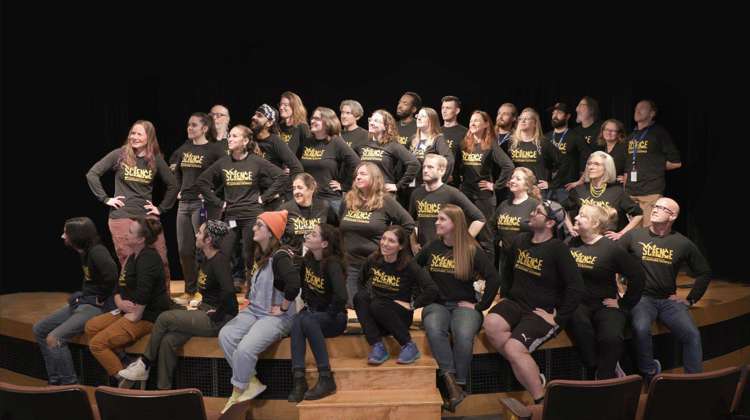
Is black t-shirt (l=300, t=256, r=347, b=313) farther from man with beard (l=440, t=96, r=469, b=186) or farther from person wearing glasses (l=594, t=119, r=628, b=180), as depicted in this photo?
person wearing glasses (l=594, t=119, r=628, b=180)

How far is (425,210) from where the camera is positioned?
6.09 m

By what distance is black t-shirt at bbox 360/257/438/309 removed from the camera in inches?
207

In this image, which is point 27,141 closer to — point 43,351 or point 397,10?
point 43,351

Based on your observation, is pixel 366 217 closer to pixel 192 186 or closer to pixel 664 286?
pixel 192 186

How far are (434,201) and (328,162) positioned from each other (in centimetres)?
102

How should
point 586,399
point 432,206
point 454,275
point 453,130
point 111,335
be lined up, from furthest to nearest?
point 453,130, point 432,206, point 454,275, point 111,335, point 586,399

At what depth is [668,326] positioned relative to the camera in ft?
18.0

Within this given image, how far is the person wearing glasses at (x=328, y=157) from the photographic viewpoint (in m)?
6.63

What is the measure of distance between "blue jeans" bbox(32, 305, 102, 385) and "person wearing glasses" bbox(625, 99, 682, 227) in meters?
4.18

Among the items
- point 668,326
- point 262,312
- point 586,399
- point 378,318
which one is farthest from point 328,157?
point 586,399

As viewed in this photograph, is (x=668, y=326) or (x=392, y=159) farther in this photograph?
(x=392, y=159)

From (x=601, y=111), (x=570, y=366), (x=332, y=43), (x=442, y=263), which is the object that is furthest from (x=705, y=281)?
(x=332, y=43)

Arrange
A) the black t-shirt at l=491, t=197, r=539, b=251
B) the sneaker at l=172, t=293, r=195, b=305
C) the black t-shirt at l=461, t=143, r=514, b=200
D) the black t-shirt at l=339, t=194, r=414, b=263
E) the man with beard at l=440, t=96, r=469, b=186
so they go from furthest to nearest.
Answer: the man with beard at l=440, t=96, r=469, b=186 → the black t-shirt at l=461, t=143, r=514, b=200 → the sneaker at l=172, t=293, r=195, b=305 → the black t-shirt at l=491, t=197, r=539, b=251 → the black t-shirt at l=339, t=194, r=414, b=263

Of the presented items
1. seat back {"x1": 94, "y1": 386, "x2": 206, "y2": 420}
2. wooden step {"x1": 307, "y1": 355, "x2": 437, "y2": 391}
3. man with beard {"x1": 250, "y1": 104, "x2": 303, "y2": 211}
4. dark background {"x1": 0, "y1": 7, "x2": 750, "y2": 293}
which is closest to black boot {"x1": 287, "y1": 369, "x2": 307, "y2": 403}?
wooden step {"x1": 307, "y1": 355, "x2": 437, "y2": 391}
